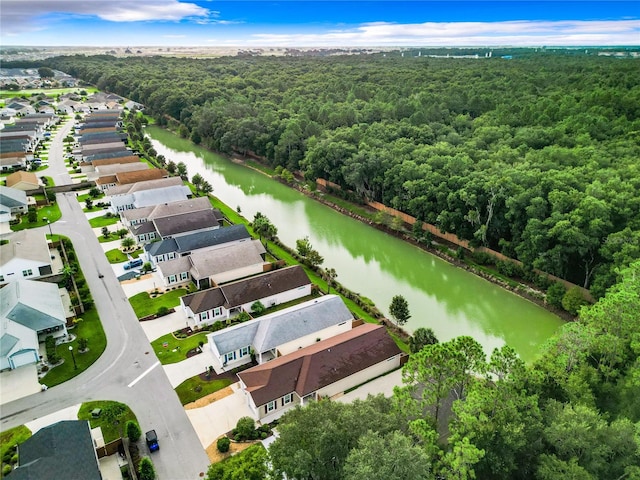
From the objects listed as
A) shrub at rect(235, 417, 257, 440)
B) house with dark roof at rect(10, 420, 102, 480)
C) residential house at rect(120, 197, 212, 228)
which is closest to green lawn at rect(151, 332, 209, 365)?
shrub at rect(235, 417, 257, 440)

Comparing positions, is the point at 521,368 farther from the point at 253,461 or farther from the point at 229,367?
the point at 229,367

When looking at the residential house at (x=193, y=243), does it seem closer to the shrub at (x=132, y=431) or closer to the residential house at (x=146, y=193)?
the residential house at (x=146, y=193)

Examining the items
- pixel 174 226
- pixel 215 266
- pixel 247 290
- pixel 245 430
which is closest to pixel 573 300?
pixel 247 290

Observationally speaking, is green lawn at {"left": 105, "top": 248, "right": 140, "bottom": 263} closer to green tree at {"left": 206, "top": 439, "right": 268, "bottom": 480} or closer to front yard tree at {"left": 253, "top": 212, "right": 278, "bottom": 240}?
front yard tree at {"left": 253, "top": 212, "right": 278, "bottom": 240}

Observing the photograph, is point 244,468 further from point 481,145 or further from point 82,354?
point 481,145

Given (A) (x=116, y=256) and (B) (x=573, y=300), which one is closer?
(B) (x=573, y=300)

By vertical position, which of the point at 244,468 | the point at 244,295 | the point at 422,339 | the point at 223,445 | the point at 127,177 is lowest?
the point at 223,445
